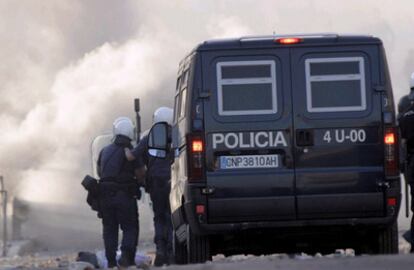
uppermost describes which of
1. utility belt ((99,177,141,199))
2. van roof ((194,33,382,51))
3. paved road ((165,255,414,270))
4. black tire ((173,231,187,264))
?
van roof ((194,33,382,51))

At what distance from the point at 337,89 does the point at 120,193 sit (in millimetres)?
4643

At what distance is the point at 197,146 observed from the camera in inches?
626

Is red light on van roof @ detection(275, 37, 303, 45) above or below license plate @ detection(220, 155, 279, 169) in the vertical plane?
above

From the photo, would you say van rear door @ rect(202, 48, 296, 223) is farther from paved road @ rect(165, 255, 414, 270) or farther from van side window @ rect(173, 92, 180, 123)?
van side window @ rect(173, 92, 180, 123)

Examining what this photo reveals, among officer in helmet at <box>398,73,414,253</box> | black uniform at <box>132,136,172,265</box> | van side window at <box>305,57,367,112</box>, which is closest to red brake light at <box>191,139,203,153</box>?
A: van side window at <box>305,57,367,112</box>

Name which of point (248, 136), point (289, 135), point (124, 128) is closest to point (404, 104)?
point (289, 135)

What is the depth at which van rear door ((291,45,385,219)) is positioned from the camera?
1587cm

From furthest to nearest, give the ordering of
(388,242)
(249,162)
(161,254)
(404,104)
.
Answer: (161,254) < (404,104) < (388,242) < (249,162)

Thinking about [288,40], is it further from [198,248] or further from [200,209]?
[198,248]

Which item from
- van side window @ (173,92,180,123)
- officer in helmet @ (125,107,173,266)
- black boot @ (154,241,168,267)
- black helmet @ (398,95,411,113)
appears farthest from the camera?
black boot @ (154,241,168,267)

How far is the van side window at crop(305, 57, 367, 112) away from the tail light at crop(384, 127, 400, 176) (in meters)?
0.35


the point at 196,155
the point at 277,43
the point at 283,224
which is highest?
the point at 277,43

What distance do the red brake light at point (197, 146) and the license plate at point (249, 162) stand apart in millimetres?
245

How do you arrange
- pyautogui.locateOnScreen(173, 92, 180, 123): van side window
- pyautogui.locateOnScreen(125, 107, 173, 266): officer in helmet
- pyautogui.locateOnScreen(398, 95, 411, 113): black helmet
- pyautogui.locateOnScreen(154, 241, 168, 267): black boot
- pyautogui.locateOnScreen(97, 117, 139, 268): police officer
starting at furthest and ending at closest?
pyautogui.locateOnScreen(154, 241, 168, 267): black boot, pyautogui.locateOnScreen(125, 107, 173, 266): officer in helmet, pyautogui.locateOnScreen(97, 117, 139, 268): police officer, pyautogui.locateOnScreen(398, 95, 411, 113): black helmet, pyautogui.locateOnScreen(173, 92, 180, 123): van side window
